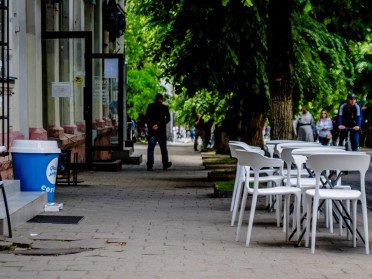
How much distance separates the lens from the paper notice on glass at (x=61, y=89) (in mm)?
19859

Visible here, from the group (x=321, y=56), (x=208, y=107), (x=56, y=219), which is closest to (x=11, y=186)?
(x=56, y=219)

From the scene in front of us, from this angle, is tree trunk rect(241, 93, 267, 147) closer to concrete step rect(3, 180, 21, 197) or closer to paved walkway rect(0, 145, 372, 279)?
paved walkway rect(0, 145, 372, 279)

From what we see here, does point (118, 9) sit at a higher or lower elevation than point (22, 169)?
higher

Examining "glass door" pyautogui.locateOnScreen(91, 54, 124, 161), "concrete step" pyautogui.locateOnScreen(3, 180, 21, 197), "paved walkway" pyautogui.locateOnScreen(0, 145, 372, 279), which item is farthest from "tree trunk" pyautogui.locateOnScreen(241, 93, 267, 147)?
"concrete step" pyautogui.locateOnScreen(3, 180, 21, 197)

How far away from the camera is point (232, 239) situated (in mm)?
10070

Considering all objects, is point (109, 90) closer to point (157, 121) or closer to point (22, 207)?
point (157, 121)

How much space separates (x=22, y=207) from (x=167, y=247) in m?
2.38

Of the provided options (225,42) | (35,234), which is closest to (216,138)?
(225,42)

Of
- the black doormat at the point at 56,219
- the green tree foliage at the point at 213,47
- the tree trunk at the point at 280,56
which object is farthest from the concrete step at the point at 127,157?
the black doormat at the point at 56,219

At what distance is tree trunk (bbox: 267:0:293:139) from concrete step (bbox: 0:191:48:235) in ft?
17.3

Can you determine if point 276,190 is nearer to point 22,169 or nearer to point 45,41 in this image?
point 22,169

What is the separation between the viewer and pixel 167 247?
9.29 metres

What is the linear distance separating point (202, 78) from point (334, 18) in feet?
16.9

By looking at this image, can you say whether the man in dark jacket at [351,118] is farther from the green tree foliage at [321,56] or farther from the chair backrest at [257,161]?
the chair backrest at [257,161]
